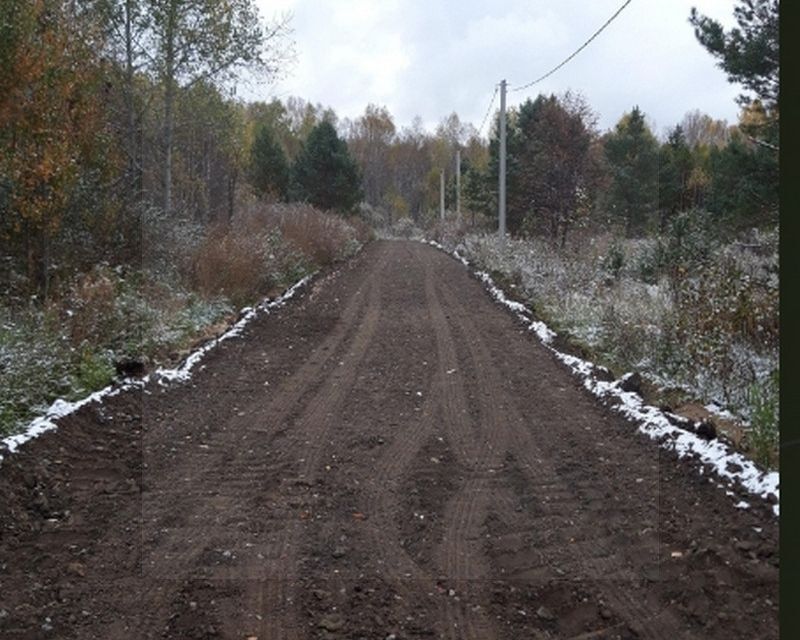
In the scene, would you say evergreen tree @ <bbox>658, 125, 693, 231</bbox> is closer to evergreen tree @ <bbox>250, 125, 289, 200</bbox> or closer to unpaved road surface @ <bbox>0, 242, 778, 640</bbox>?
unpaved road surface @ <bbox>0, 242, 778, 640</bbox>

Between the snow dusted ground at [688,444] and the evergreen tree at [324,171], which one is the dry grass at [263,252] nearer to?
the snow dusted ground at [688,444]

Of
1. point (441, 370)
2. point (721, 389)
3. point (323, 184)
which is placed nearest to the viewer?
point (721, 389)

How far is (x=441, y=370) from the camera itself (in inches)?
341

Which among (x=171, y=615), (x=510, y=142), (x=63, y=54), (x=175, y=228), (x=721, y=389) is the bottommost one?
(x=171, y=615)

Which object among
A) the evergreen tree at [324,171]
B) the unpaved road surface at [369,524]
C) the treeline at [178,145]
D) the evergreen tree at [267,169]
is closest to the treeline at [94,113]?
the treeline at [178,145]

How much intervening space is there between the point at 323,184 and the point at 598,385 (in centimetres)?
3524

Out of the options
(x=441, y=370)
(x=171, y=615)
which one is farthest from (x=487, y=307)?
(x=171, y=615)

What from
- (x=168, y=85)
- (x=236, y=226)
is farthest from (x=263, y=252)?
(x=168, y=85)

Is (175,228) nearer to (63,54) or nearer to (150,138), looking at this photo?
(63,54)

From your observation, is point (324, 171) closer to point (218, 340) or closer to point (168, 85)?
point (168, 85)

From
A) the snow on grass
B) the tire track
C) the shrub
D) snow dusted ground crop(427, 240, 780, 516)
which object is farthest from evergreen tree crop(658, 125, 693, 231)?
the tire track

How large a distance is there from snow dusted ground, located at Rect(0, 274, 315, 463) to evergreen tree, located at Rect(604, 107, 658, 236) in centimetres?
912

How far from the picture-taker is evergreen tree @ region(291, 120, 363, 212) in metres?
41.0

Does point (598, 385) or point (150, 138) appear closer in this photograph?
point (598, 385)
